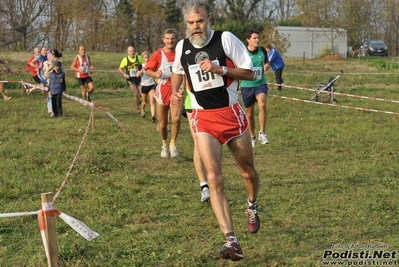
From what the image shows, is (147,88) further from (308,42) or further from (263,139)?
(308,42)

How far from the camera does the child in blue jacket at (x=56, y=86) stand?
Result: 48.4 feet

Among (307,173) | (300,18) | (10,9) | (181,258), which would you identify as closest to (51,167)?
(307,173)

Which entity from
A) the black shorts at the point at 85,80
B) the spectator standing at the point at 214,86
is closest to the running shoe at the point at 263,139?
the spectator standing at the point at 214,86

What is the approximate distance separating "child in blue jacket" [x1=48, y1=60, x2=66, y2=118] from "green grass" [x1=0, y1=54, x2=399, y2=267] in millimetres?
1395

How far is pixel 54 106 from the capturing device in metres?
15.0

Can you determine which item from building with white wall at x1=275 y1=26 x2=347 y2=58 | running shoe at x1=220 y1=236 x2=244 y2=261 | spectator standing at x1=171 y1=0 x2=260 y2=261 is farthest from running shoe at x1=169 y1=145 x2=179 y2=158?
building with white wall at x1=275 y1=26 x2=347 y2=58

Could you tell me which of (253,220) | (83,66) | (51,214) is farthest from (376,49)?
(51,214)

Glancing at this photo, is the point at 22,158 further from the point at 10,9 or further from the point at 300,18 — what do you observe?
the point at 300,18

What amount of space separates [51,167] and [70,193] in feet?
5.10

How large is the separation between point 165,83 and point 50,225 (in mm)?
5849

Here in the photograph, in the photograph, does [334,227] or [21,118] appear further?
[21,118]

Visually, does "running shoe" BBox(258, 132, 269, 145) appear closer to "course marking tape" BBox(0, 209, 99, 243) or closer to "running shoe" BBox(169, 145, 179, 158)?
"running shoe" BBox(169, 145, 179, 158)

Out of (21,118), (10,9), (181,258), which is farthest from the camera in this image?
(10,9)

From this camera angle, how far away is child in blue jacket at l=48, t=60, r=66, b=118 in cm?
1474
